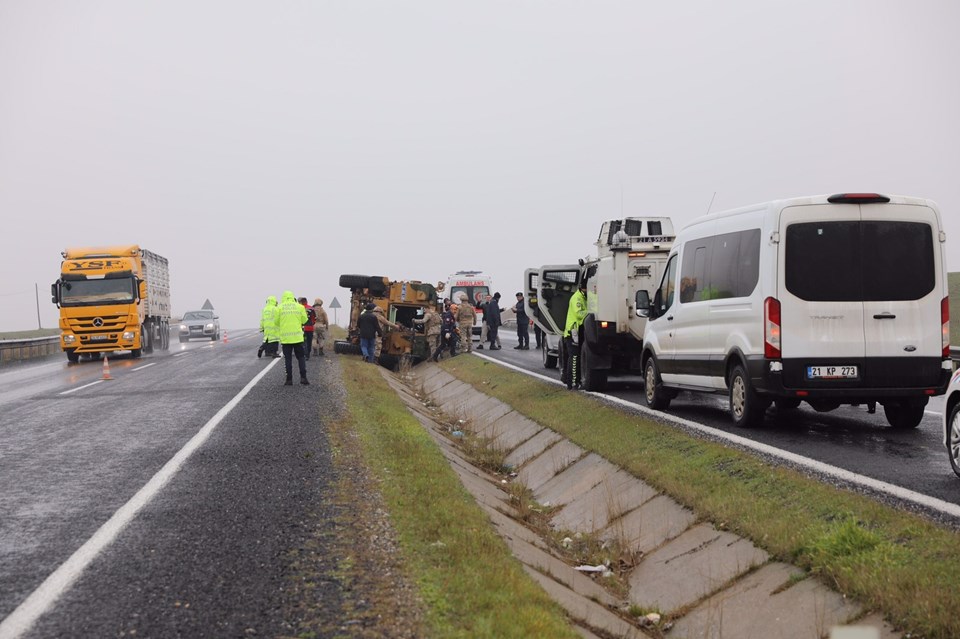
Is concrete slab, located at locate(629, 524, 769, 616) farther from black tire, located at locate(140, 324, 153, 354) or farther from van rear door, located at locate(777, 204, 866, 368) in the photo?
black tire, located at locate(140, 324, 153, 354)

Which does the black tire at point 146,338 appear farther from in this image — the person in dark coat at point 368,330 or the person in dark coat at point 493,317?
the person in dark coat at point 493,317

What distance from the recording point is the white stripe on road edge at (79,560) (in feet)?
16.5

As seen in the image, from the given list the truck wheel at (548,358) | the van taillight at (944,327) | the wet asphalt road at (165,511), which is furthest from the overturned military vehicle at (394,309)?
the van taillight at (944,327)

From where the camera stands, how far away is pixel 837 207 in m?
10.7

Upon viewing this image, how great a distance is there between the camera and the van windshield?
10719 millimetres

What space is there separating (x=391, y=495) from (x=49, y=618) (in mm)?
3646

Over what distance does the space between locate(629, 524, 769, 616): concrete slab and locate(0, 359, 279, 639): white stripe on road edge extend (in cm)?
400

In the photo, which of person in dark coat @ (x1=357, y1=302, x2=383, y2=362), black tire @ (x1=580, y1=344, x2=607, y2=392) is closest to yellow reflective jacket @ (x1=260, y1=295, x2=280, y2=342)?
person in dark coat @ (x1=357, y1=302, x2=383, y2=362)

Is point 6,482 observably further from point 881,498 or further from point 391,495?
point 881,498

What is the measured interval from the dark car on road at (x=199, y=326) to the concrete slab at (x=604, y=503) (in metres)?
47.1

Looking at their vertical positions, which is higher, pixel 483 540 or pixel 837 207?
pixel 837 207

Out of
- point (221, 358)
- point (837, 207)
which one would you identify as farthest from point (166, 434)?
point (221, 358)

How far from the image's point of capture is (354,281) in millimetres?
32625

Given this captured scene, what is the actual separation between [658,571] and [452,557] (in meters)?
2.25
